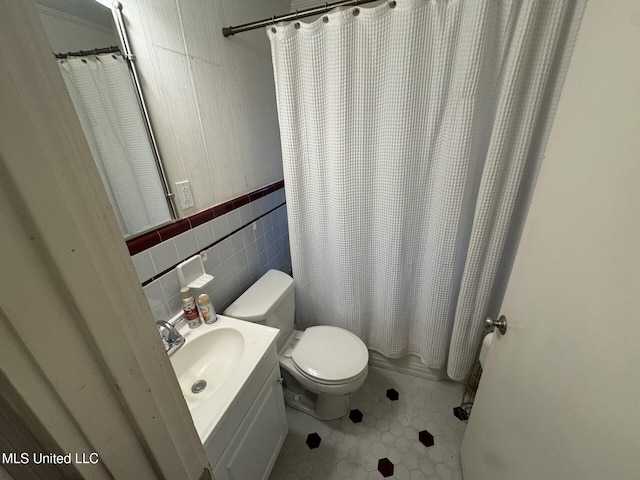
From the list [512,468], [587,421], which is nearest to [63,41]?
[587,421]

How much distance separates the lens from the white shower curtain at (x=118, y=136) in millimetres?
712

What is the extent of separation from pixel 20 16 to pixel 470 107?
1.07 meters

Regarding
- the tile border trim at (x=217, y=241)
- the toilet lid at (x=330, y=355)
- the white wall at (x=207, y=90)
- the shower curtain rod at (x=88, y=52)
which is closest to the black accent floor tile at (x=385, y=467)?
the toilet lid at (x=330, y=355)

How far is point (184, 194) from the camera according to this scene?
0.97 metres

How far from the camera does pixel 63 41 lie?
26.5 inches

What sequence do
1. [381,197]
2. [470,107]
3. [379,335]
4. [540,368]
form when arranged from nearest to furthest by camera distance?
[540,368]
[470,107]
[381,197]
[379,335]

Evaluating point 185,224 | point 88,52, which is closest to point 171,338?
point 185,224

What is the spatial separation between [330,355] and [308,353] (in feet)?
0.35

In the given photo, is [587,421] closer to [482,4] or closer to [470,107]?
[470,107]

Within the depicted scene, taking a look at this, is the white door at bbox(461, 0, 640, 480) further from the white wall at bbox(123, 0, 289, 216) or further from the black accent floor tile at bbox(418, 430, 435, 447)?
the white wall at bbox(123, 0, 289, 216)

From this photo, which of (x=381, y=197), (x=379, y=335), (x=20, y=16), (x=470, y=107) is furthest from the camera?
(x=379, y=335)

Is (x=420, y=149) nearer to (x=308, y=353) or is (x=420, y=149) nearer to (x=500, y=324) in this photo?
(x=500, y=324)

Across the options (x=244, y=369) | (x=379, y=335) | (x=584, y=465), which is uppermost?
(x=584, y=465)

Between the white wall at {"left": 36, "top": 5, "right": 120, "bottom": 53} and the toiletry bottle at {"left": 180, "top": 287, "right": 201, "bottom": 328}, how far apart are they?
0.78 metres
